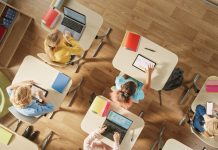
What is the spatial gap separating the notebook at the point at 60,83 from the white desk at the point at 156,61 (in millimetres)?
565

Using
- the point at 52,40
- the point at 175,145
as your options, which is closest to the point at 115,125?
the point at 175,145

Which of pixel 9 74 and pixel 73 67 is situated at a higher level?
pixel 73 67

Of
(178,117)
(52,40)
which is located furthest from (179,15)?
(52,40)

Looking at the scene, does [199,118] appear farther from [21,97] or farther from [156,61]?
[21,97]

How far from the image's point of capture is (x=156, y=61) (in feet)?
11.8

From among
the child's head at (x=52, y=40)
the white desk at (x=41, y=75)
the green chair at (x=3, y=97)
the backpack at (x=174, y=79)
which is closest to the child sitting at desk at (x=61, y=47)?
the child's head at (x=52, y=40)

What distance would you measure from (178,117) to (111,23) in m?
1.48

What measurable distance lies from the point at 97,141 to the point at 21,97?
0.90 m

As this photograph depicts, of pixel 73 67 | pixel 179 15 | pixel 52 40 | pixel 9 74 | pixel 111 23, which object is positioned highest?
pixel 179 15

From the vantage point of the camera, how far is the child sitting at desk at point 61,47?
3578mm

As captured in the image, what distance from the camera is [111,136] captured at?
3508 millimetres

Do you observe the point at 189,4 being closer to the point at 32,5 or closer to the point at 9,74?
the point at 32,5

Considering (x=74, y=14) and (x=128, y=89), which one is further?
(x=74, y=14)

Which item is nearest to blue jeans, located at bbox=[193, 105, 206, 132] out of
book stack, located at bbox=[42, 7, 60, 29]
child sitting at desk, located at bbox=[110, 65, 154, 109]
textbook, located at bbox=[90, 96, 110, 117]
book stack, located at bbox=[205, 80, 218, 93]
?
book stack, located at bbox=[205, 80, 218, 93]
